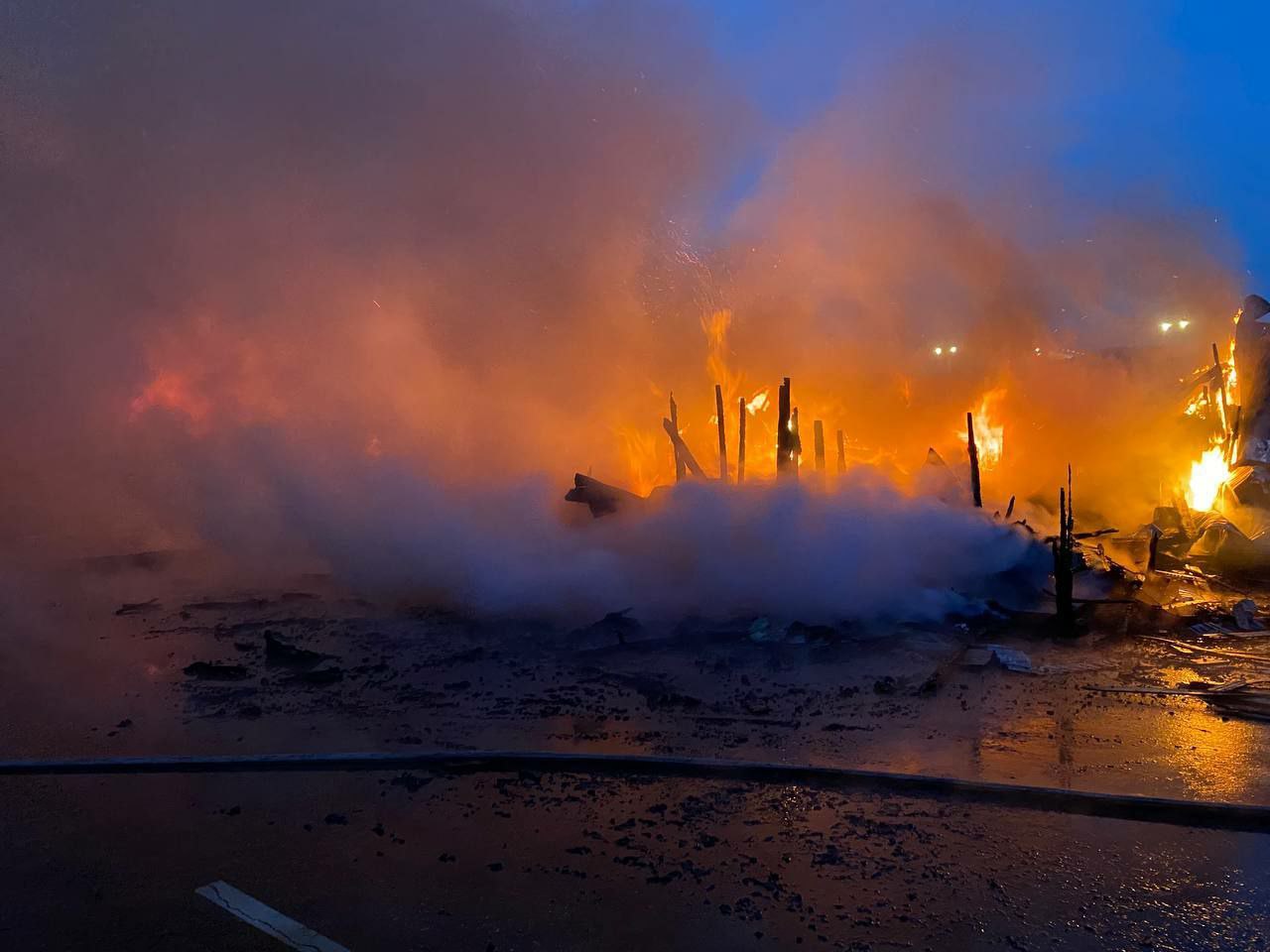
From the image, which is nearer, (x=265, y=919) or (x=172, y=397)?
(x=265, y=919)

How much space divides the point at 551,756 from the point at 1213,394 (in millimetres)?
27219

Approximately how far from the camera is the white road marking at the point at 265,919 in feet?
12.5

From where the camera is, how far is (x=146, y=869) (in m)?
4.61

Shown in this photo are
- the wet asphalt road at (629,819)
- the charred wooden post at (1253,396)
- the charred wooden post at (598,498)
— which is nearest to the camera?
the wet asphalt road at (629,819)

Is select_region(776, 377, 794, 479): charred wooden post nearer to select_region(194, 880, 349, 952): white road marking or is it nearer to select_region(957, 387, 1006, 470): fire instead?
select_region(194, 880, 349, 952): white road marking

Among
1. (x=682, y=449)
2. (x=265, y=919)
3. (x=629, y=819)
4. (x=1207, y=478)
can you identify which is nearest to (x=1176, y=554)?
(x=1207, y=478)

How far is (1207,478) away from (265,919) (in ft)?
91.6

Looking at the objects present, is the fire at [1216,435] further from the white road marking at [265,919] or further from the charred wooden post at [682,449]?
the white road marking at [265,919]

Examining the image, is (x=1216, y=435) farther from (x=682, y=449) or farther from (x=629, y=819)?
(x=629, y=819)

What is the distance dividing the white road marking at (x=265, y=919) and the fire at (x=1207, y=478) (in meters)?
25.7

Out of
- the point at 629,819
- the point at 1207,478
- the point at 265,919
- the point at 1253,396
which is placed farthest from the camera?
the point at 1207,478

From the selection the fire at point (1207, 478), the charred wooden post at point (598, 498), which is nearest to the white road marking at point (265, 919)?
the charred wooden post at point (598, 498)

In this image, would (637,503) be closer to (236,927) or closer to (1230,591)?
(236,927)

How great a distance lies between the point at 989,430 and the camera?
34031 millimetres
